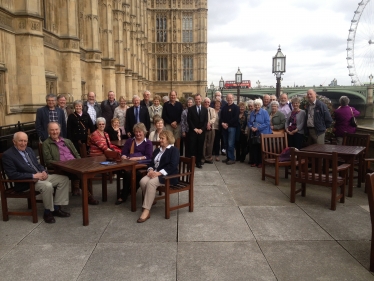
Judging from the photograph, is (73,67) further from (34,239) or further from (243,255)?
(243,255)

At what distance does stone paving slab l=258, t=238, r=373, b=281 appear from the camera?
311 centimetres

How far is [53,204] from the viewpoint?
15.5 feet

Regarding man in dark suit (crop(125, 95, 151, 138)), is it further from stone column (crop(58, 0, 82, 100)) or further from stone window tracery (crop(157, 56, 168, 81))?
stone window tracery (crop(157, 56, 168, 81))

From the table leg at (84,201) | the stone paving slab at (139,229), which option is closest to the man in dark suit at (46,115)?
the table leg at (84,201)

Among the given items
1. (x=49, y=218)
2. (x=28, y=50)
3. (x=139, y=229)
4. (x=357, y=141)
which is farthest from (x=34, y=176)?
(x=28, y=50)

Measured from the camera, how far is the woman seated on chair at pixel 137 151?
17.7 ft

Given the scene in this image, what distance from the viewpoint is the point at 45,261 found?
11.1 ft

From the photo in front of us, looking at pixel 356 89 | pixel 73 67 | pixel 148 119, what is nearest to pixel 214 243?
pixel 148 119

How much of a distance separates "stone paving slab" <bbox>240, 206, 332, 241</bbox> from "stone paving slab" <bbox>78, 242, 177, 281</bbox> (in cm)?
123

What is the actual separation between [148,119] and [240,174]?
265 centimetres

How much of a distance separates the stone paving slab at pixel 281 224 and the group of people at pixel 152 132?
56.1 inches

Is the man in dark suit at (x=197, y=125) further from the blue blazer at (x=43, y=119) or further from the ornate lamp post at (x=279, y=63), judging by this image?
the ornate lamp post at (x=279, y=63)

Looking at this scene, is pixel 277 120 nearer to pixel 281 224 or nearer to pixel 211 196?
pixel 211 196

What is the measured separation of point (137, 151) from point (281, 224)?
2660 millimetres
